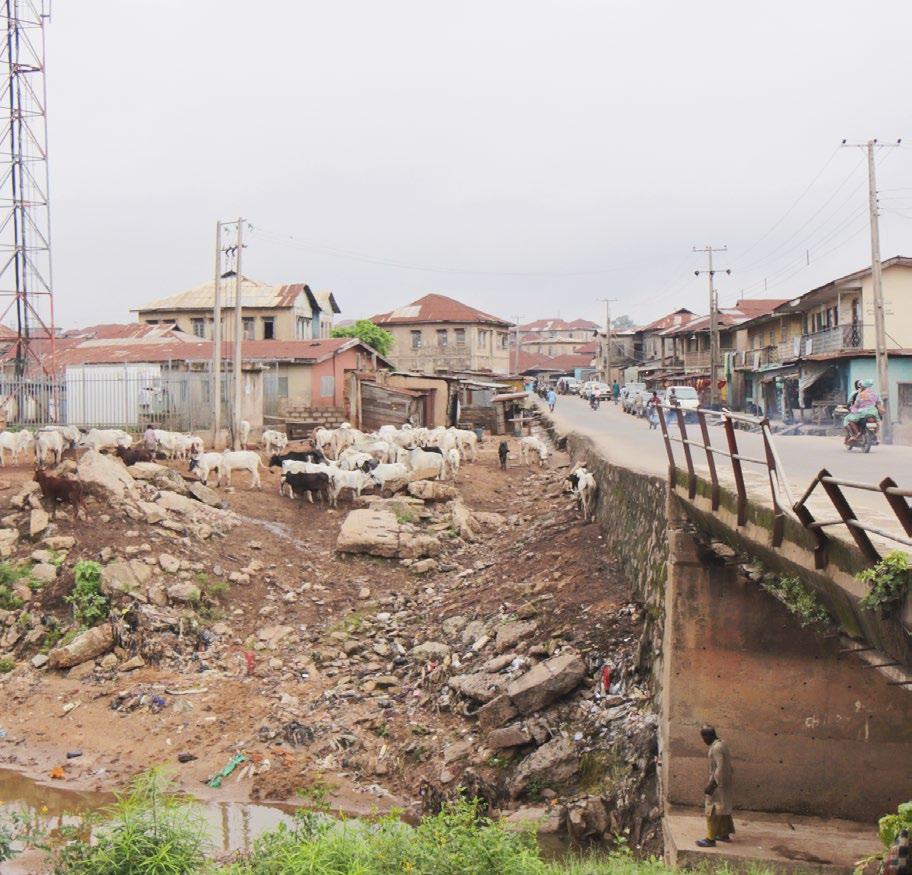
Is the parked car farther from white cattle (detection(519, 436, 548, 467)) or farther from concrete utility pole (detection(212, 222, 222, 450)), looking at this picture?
concrete utility pole (detection(212, 222, 222, 450))

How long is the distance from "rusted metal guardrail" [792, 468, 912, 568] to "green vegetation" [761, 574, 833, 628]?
0.95 metres

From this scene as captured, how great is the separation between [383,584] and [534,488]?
7.96m

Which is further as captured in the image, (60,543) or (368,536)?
(368,536)

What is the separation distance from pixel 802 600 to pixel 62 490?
13.7m

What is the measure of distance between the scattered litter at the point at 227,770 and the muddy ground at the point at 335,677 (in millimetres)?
70

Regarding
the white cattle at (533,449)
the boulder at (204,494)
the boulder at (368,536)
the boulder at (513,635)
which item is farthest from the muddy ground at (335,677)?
the white cattle at (533,449)

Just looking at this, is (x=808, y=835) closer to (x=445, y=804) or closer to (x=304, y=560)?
(x=445, y=804)

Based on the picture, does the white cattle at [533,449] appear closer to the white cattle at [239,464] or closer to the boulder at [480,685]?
the white cattle at [239,464]

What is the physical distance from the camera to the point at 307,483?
21391 millimetres

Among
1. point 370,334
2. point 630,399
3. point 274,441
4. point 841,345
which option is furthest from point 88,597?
point 370,334

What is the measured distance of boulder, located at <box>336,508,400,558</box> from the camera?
1855 centimetres

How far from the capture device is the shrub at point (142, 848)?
776 cm

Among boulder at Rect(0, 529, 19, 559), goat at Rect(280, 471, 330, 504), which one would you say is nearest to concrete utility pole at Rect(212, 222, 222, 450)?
goat at Rect(280, 471, 330, 504)

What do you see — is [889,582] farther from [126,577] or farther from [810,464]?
[126,577]
